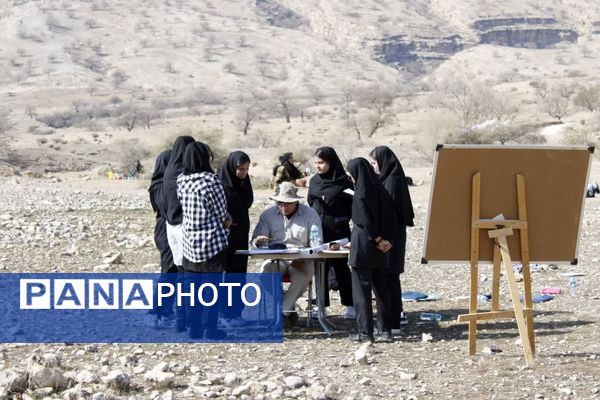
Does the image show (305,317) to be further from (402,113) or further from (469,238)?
(402,113)

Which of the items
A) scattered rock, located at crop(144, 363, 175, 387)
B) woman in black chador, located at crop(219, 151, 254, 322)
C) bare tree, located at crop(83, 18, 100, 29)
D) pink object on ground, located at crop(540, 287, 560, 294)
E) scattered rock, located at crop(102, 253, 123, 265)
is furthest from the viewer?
bare tree, located at crop(83, 18, 100, 29)

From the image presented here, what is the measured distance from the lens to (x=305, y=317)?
1030 centimetres

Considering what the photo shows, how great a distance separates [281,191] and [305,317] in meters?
1.34

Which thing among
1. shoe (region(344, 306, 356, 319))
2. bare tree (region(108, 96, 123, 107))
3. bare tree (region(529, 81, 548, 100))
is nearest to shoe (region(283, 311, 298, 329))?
shoe (region(344, 306, 356, 319))

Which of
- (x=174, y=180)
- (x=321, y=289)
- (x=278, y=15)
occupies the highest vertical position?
(x=278, y=15)

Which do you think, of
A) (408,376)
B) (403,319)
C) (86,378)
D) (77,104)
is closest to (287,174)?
(403,319)

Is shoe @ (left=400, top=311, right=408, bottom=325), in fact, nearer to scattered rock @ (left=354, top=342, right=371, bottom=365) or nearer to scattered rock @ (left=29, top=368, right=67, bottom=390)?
scattered rock @ (left=354, top=342, right=371, bottom=365)

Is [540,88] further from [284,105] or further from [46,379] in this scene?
[46,379]

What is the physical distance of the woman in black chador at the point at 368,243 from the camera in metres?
8.77

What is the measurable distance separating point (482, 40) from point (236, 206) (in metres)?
136

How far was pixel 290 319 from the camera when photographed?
9.77m

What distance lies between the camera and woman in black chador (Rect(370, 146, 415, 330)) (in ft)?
30.7

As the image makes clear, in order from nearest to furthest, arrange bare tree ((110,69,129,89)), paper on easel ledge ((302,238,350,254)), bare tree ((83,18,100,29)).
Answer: paper on easel ledge ((302,238,350,254))
bare tree ((110,69,129,89))
bare tree ((83,18,100,29))

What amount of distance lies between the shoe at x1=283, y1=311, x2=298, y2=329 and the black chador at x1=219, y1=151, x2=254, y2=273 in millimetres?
526
